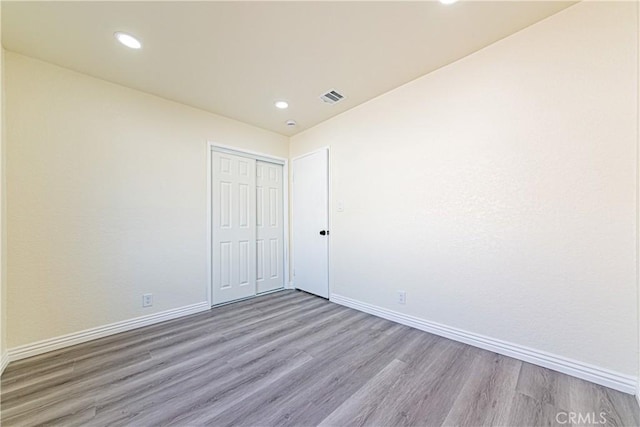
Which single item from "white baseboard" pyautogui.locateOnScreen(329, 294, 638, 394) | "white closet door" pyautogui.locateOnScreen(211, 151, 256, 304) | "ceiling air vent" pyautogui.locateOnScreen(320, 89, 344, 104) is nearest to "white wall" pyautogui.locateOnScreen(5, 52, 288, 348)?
"white closet door" pyautogui.locateOnScreen(211, 151, 256, 304)

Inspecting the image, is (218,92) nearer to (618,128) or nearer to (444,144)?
(444,144)

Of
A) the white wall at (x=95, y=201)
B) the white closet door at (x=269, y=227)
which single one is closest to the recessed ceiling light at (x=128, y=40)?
the white wall at (x=95, y=201)

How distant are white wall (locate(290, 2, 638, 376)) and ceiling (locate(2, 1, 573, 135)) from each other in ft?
1.02

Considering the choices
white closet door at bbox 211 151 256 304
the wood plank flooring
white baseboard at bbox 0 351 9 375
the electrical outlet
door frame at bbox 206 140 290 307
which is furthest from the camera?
white closet door at bbox 211 151 256 304

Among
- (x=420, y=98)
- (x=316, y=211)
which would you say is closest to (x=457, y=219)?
(x=420, y=98)

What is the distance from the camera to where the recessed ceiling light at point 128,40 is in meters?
1.86

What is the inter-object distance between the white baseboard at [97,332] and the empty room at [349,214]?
0.05ft

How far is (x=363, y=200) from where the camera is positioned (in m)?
3.00

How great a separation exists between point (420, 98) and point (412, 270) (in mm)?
1757

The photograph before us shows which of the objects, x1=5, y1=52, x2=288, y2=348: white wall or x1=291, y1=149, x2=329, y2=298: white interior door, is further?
x1=291, y1=149, x2=329, y2=298: white interior door

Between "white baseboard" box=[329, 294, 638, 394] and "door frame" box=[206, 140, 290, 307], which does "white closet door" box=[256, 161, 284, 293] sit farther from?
"white baseboard" box=[329, 294, 638, 394]

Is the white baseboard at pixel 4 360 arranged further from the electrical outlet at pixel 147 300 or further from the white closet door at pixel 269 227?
the white closet door at pixel 269 227

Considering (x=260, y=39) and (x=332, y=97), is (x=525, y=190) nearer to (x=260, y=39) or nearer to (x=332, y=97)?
(x=332, y=97)

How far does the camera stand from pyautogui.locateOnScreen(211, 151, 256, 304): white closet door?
3.27m
